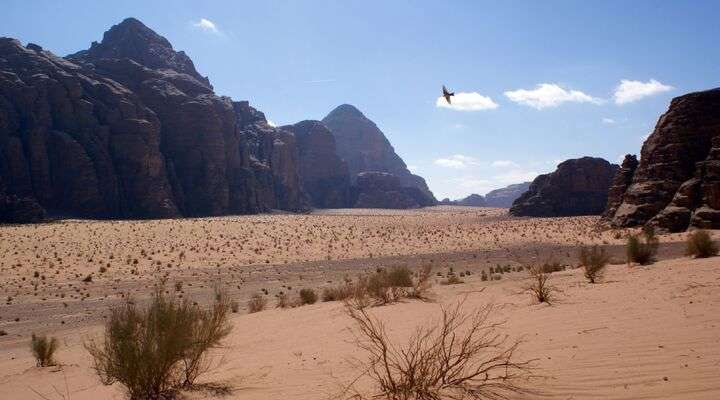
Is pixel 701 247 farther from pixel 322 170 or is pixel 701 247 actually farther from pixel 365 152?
pixel 365 152

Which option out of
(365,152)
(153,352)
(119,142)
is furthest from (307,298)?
(365,152)

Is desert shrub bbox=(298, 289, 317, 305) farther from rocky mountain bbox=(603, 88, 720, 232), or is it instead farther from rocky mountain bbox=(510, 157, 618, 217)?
rocky mountain bbox=(510, 157, 618, 217)

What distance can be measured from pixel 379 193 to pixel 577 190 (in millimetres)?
73541

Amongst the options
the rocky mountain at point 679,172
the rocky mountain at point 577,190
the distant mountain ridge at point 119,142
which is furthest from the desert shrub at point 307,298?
the rocky mountain at point 577,190

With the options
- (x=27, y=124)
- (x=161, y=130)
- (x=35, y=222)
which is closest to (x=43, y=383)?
(x=35, y=222)

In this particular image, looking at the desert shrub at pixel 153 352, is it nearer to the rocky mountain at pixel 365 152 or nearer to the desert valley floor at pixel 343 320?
the desert valley floor at pixel 343 320

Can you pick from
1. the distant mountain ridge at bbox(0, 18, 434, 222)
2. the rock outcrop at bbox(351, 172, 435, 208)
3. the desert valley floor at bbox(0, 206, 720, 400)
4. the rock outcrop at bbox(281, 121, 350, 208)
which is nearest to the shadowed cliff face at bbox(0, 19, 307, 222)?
the distant mountain ridge at bbox(0, 18, 434, 222)

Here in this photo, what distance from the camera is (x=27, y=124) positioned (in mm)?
66062

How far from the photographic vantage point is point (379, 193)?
133250 millimetres

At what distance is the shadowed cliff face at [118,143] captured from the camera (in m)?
64.5

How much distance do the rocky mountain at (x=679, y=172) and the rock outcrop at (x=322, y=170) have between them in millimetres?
100837

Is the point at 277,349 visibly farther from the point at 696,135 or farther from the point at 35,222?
the point at 35,222

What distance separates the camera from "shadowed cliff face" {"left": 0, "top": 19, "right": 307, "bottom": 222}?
6450 cm

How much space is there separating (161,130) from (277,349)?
8123 centimetres
